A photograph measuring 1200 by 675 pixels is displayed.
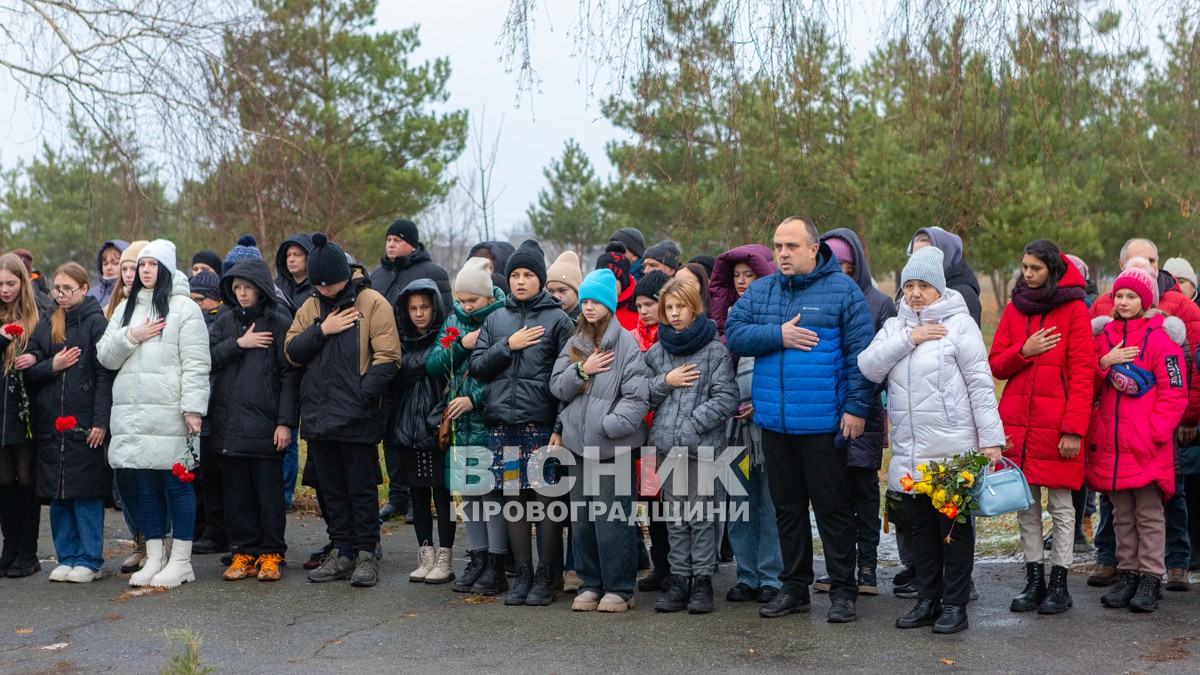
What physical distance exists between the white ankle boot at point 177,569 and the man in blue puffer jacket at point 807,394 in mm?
3603

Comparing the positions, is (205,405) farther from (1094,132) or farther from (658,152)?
(1094,132)

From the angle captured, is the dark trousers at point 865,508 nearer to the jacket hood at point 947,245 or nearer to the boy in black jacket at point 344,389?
the jacket hood at point 947,245

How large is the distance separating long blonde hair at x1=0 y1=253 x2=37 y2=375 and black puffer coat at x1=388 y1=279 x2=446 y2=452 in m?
2.38

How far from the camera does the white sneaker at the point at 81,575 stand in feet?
23.9

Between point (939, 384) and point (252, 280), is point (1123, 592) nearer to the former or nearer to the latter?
point (939, 384)

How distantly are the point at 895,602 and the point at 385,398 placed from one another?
329 centimetres

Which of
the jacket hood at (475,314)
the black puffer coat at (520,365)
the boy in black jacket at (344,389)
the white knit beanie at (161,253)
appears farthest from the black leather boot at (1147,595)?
the white knit beanie at (161,253)

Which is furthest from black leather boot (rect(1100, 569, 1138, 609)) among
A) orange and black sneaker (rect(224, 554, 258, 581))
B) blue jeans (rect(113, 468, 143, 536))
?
blue jeans (rect(113, 468, 143, 536))

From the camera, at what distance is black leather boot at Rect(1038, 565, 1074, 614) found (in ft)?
20.5

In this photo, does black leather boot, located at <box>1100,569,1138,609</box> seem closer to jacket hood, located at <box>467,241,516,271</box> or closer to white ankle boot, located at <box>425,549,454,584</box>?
white ankle boot, located at <box>425,549,454,584</box>

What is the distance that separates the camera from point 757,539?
687 centimetres

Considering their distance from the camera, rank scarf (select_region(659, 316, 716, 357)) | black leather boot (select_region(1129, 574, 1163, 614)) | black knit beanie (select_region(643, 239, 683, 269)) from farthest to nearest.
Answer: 1. black knit beanie (select_region(643, 239, 683, 269))
2. scarf (select_region(659, 316, 716, 357))
3. black leather boot (select_region(1129, 574, 1163, 614))

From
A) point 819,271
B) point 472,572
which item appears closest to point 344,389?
point 472,572

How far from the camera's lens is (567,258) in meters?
7.63
